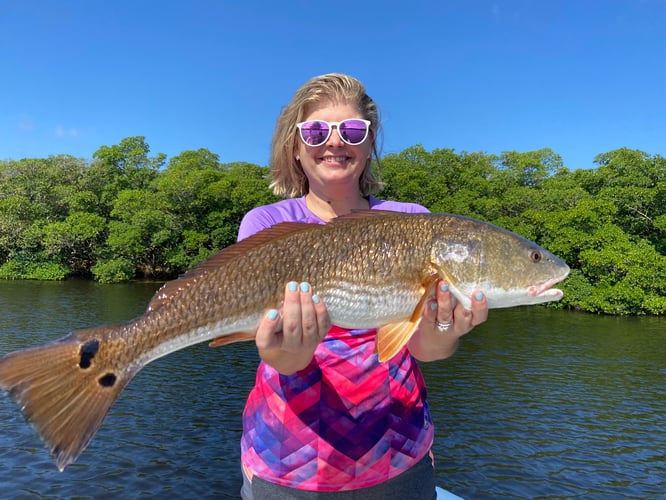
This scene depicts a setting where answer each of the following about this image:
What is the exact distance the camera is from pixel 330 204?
3.20 m

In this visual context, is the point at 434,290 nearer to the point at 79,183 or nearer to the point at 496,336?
the point at 496,336

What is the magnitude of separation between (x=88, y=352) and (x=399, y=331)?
1.67 metres

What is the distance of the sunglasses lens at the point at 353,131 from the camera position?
299 centimetres

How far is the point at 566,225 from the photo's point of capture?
1558 inches

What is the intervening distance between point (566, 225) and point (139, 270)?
4249 centimetres

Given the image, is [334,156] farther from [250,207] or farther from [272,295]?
[250,207]

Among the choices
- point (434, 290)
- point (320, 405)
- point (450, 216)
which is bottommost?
point (320, 405)

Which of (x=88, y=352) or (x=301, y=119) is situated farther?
(x=301, y=119)

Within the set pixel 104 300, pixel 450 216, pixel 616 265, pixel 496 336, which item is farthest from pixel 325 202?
pixel 616 265

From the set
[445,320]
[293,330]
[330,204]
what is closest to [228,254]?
[293,330]

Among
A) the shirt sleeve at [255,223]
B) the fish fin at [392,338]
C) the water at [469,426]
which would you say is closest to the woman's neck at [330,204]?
the shirt sleeve at [255,223]

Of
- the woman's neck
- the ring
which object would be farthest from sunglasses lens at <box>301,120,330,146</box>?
the ring

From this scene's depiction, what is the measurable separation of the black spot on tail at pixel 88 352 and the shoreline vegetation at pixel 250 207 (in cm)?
3937

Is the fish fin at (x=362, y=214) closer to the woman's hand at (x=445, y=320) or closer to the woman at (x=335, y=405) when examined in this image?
the woman at (x=335, y=405)
